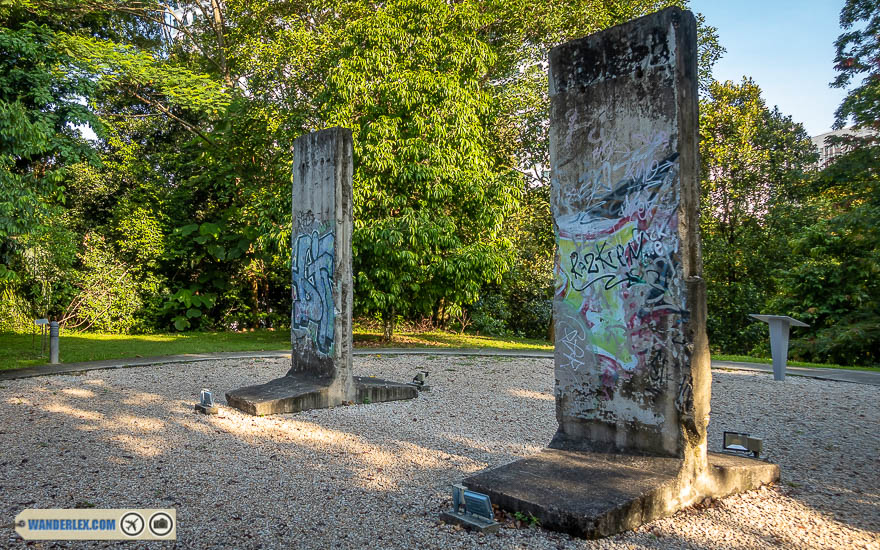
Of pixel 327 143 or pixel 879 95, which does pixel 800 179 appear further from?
pixel 327 143

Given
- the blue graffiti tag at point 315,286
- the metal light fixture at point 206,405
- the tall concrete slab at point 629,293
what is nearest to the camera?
the tall concrete slab at point 629,293

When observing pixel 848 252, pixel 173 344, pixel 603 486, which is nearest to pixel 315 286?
pixel 603 486

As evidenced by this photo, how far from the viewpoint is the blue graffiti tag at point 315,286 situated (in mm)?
7566

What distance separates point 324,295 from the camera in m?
7.66

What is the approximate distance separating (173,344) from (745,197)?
16.5m

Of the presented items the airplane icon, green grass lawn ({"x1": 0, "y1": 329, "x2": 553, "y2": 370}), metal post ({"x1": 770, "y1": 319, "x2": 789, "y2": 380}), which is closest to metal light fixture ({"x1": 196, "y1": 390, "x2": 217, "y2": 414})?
the airplane icon

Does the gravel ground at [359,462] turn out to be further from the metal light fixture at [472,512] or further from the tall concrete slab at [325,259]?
the tall concrete slab at [325,259]

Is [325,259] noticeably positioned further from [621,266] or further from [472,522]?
[472,522]

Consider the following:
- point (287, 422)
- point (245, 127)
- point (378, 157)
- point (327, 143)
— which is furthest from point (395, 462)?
point (245, 127)

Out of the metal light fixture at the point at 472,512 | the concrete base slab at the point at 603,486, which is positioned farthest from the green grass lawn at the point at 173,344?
the concrete base slab at the point at 603,486

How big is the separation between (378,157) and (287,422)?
708cm

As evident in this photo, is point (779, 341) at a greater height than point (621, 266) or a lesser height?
lesser

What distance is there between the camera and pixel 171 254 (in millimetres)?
18703

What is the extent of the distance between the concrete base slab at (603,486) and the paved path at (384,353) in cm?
713
